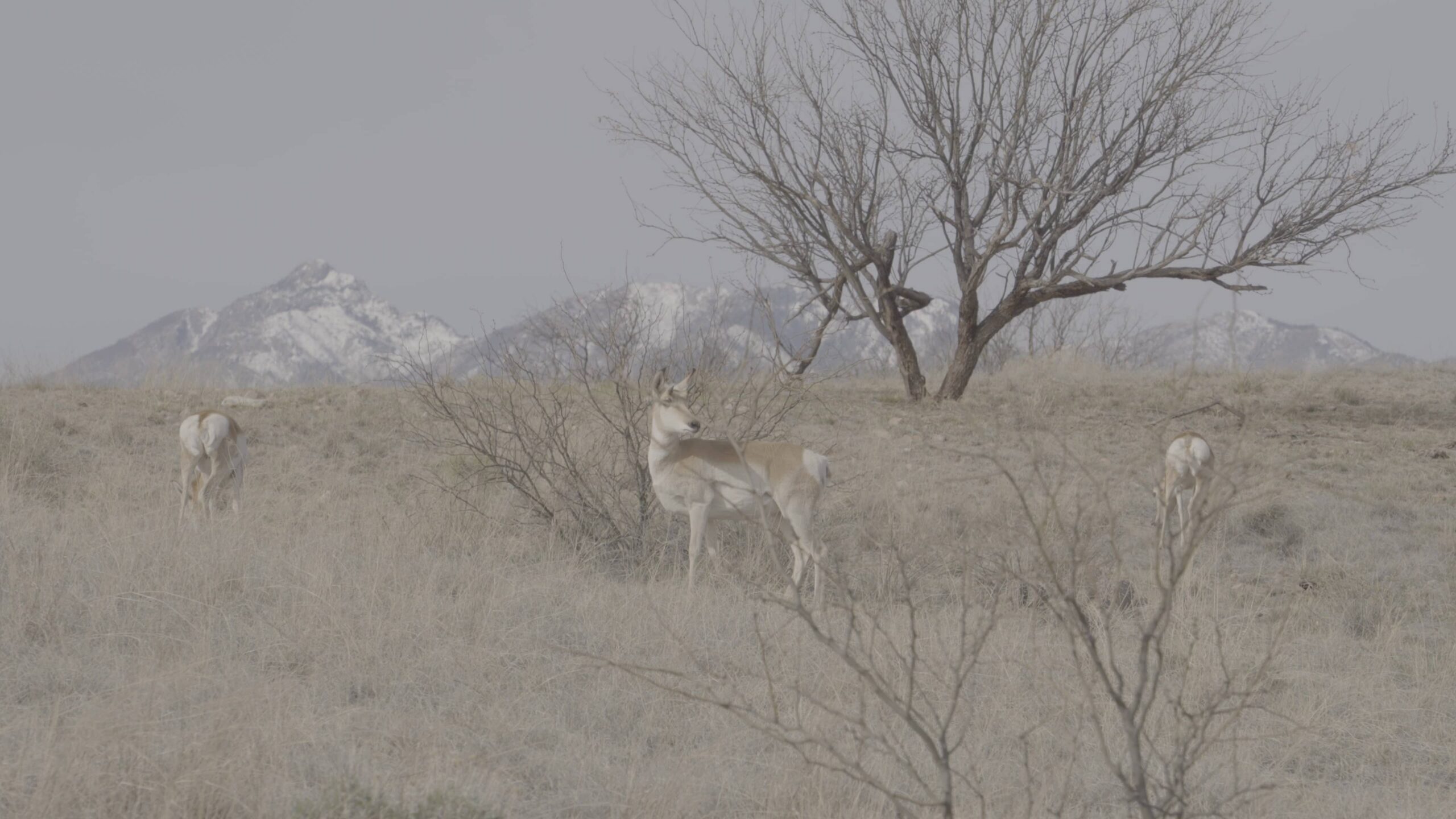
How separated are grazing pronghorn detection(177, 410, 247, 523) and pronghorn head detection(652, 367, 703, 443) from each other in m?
4.06

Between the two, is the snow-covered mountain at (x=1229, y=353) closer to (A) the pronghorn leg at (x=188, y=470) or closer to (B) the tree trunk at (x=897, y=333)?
(B) the tree trunk at (x=897, y=333)

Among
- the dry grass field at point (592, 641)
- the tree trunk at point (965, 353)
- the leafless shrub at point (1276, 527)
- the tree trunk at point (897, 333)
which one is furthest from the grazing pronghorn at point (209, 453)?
the tree trunk at point (965, 353)

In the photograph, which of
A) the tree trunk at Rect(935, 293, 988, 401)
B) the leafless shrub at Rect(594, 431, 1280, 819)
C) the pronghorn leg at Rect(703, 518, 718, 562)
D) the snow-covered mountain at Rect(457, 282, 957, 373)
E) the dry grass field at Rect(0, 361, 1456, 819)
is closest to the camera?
the leafless shrub at Rect(594, 431, 1280, 819)

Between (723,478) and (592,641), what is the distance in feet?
→ 6.31

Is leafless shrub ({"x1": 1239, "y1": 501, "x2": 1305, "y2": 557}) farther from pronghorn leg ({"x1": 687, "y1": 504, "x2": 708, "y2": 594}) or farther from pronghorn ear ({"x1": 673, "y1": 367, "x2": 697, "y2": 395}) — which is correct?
pronghorn ear ({"x1": 673, "y1": 367, "x2": 697, "y2": 395})

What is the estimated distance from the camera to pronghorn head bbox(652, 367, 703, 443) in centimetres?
734

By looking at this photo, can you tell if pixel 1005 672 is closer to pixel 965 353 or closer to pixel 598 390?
pixel 598 390

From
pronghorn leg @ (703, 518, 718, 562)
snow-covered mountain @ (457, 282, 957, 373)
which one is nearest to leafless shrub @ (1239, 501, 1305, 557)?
snow-covered mountain @ (457, 282, 957, 373)

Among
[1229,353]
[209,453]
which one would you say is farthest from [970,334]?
[209,453]

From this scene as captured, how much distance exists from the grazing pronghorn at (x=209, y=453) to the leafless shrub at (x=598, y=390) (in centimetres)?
163

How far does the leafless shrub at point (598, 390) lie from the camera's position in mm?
8953

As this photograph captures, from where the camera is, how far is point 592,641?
20.3 feet

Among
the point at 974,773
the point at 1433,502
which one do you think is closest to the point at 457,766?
the point at 974,773

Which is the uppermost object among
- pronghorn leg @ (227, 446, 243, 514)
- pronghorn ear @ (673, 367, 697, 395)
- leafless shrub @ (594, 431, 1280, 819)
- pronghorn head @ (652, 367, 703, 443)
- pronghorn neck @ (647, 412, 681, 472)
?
pronghorn ear @ (673, 367, 697, 395)
